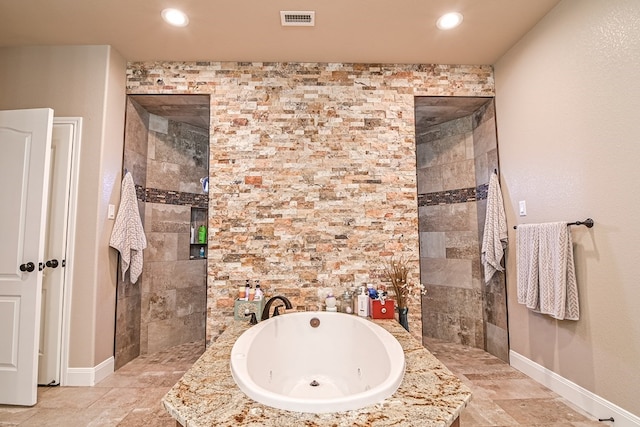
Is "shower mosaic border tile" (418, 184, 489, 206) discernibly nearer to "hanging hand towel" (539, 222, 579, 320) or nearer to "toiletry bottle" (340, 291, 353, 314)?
"hanging hand towel" (539, 222, 579, 320)

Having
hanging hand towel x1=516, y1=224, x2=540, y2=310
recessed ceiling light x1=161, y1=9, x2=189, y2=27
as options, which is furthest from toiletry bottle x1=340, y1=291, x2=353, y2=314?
recessed ceiling light x1=161, y1=9, x2=189, y2=27

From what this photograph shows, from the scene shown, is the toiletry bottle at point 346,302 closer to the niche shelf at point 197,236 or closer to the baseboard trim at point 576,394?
the baseboard trim at point 576,394

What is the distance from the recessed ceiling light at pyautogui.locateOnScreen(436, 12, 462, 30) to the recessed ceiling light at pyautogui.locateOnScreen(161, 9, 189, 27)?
1846 mm

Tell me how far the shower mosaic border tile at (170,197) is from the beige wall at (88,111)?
1.69ft

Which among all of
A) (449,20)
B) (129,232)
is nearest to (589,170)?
(449,20)

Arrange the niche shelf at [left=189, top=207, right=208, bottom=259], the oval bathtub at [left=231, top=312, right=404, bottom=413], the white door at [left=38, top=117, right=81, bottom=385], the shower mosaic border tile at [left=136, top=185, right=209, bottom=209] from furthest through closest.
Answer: the niche shelf at [left=189, top=207, right=208, bottom=259], the shower mosaic border tile at [left=136, top=185, right=209, bottom=209], the white door at [left=38, top=117, right=81, bottom=385], the oval bathtub at [left=231, top=312, right=404, bottom=413]

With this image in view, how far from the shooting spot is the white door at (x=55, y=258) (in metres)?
2.41

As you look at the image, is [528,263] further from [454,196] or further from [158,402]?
[158,402]

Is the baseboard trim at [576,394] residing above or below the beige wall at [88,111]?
below

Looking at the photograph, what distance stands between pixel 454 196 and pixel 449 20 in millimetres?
1800

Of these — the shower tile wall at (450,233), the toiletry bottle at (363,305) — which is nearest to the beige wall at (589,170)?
the shower tile wall at (450,233)

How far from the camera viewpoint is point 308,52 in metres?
2.75

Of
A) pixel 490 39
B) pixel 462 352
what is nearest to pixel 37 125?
pixel 490 39

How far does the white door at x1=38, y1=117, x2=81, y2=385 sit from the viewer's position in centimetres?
241
